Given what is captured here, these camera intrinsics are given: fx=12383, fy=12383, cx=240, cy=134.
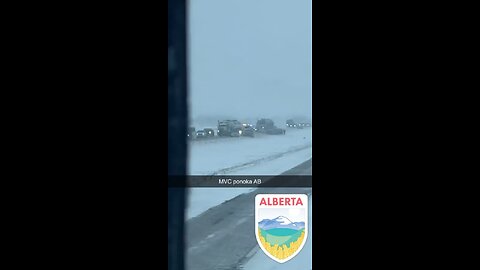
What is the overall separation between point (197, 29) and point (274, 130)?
0.56 m

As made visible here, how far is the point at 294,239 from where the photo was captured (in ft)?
178

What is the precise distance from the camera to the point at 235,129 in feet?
178

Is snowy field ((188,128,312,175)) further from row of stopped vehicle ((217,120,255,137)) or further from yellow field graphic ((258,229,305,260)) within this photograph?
yellow field graphic ((258,229,305,260))

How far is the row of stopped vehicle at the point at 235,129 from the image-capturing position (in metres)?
54.3

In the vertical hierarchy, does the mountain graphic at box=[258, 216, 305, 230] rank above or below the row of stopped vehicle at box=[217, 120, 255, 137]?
below

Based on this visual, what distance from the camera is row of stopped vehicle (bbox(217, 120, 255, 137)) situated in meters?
Answer: 54.3

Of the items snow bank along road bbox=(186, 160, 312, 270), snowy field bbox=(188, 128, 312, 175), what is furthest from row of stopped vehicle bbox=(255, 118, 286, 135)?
snow bank along road bbox=(186, 160, 312, 270)

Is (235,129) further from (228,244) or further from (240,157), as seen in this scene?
(228,244)

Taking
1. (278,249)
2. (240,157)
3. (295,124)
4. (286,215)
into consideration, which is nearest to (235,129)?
(240,157)
